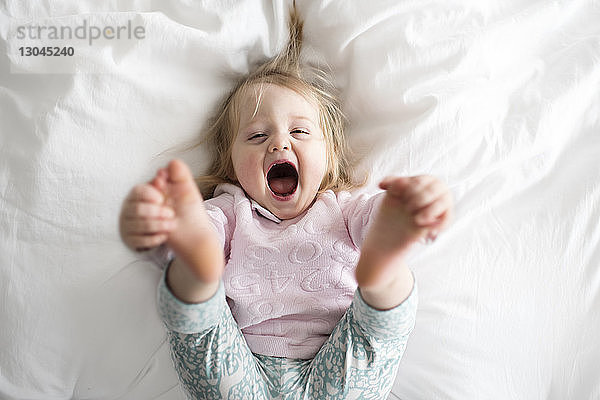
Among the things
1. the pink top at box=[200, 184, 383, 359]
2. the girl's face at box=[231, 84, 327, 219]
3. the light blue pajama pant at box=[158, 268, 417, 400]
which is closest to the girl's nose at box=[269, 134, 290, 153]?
the girl's face at box=[231, 84, 327, 219]

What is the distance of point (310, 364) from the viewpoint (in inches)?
36.3

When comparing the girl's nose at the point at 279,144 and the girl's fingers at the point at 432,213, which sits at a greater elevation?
the girl's fingers at the point at 432,213

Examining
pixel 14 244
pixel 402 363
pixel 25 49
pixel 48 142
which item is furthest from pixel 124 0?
pixel 402 363

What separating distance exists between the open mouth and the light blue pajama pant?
24 cm

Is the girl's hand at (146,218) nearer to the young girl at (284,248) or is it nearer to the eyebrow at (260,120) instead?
the young girl at (284,248)

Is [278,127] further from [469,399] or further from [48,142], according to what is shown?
[469,399]

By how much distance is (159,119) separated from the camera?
1.08 meters

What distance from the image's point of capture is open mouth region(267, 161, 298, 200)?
104 centimetres

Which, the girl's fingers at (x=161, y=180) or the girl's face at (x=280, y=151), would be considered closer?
the girl's fingers at (x=161, y=180)

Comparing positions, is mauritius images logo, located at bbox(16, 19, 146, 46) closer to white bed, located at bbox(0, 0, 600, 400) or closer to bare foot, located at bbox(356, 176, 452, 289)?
white bed, located at bbox(0, 0, 600, 400)

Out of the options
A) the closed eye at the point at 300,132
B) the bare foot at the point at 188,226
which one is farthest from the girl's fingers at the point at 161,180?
the closed eye at the point at 300,132

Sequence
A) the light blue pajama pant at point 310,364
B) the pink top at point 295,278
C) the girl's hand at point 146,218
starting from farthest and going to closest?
the pink top at point 295,278 → the light blue pajama pant at point 310,364 → the girl's hand at point 146,218

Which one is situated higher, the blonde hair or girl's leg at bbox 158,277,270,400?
the blonde hair

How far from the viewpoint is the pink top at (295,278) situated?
95cm
